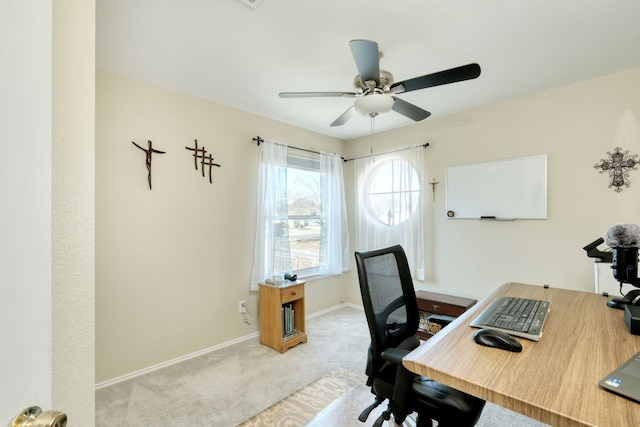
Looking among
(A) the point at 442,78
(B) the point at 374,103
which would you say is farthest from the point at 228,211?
(A) the point at 442,78

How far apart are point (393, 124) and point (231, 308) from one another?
2826 mm

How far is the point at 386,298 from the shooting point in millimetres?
1476

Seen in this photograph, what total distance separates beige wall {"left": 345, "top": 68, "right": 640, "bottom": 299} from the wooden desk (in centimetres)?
163

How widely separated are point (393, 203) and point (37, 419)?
11.6 ft

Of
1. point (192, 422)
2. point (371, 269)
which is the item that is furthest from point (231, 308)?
point (371, 269)

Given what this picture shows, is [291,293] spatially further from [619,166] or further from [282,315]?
[619,166]

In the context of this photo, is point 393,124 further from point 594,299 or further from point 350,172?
point 594,299

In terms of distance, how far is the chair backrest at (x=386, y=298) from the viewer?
132cm

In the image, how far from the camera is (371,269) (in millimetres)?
1440

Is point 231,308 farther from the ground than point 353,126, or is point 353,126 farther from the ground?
point 353,126

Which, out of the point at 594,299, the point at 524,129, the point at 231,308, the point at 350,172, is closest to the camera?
the point at 594,299

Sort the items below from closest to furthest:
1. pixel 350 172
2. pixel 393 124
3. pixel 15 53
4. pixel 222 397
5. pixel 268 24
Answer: pixel 15 53
pixel 268 24
pixel 222 397
pixel 393 124
pixel 350 172

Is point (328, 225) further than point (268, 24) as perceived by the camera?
Yes

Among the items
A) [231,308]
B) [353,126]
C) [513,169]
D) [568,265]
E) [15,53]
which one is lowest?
[231,308]
